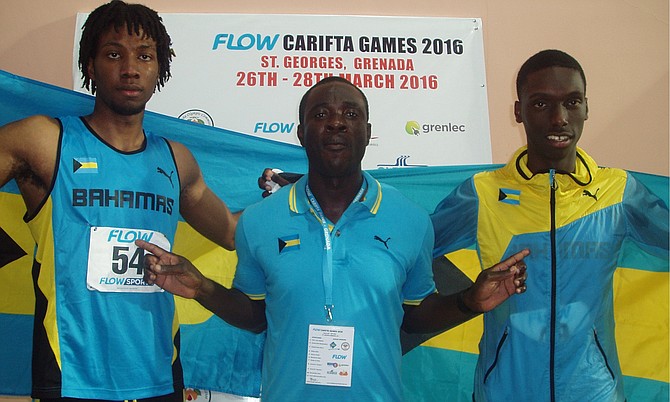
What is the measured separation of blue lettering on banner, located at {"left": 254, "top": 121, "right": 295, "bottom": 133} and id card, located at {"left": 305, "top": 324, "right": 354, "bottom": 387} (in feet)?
4.93

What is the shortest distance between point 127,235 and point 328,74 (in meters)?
1.51

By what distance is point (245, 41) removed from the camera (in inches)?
114

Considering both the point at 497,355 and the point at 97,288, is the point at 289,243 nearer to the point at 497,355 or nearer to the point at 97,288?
the point at 97,288

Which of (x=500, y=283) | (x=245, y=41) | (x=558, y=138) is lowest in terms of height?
(x=500, y=283)

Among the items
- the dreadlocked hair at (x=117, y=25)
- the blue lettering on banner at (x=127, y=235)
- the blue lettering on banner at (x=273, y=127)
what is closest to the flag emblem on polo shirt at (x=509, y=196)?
the blue lettering on banner at (x=127, y=235)

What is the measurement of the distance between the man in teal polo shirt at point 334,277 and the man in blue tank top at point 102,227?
16cm

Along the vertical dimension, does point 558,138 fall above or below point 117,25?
below

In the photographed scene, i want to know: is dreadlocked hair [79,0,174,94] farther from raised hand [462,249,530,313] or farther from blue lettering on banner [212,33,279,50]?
raised hand [462,249,530,313]

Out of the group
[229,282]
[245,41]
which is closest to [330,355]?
[229,282]

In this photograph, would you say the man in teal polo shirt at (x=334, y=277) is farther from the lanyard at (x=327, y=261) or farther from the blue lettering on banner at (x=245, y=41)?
the blue lettering on banner at (x=245, y=41)

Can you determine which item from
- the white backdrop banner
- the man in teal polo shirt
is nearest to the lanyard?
the man in teal polo shirt

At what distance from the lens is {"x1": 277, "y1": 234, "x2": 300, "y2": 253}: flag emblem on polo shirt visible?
5.16ft

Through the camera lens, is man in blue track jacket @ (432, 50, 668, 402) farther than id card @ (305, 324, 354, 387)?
Yes

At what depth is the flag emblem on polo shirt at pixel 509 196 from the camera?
1.74 meters
